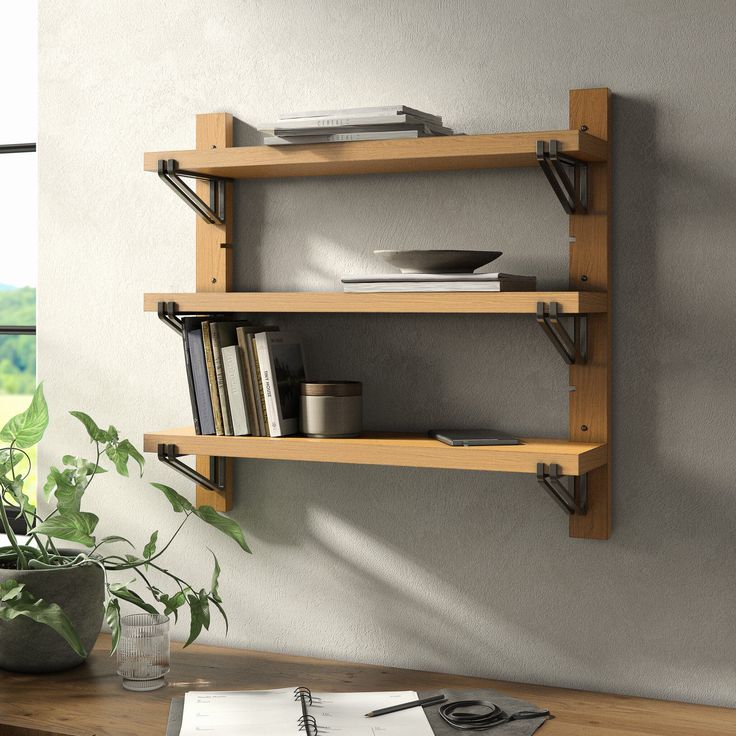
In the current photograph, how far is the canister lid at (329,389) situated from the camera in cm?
183

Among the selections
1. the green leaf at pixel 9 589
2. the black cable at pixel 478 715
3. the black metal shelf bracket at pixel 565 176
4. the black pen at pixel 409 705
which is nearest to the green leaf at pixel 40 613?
the green leaf at pixel 9 589

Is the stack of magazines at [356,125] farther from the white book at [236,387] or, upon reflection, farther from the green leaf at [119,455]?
the green leaf at [119,455]

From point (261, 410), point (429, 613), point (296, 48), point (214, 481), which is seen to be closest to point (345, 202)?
point (296, 48)

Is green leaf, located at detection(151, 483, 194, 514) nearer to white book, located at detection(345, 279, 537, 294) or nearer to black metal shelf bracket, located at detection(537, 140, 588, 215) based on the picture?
white book, located at detection(345, 279, 537, 294)

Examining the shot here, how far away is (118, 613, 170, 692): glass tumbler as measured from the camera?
1.82 meters

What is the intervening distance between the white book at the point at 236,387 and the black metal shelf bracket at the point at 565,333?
58 centimetres

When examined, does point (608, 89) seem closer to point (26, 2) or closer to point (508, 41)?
point (508, 41)

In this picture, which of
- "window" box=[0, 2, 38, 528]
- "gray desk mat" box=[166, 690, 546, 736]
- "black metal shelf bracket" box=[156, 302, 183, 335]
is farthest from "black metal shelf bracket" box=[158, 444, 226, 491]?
"window" box=[0, 2, 38, 528]

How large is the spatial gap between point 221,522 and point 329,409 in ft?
1.05

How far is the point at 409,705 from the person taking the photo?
66.4 inches

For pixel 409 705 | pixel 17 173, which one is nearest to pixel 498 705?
pixel 409 705

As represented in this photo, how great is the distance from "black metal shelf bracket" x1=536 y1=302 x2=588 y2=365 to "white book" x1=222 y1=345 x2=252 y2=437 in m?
0.58

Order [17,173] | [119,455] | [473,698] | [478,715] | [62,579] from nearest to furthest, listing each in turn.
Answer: [478,715] < [473,698] < [62,579] < [119,455] < [17,173]

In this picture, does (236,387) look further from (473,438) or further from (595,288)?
(595,288)
